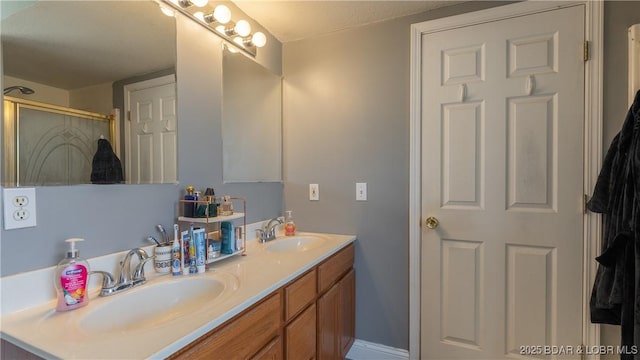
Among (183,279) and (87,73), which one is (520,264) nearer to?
(183,279)

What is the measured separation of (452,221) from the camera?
168cm

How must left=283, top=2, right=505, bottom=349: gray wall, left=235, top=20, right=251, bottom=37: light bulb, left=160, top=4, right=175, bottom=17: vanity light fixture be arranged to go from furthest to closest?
left=283, top=2, right=505, bottom=349: gray wall, left=235, top=20, right=251, bottom=37: light bulb, left=160, top=4, right=175, bottom=17: vanity light fixture

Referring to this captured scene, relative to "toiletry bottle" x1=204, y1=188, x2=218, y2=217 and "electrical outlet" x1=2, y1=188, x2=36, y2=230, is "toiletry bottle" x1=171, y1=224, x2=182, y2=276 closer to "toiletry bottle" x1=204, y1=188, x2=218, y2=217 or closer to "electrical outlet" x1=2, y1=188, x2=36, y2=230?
"toiletry bottle" x1=204, y1=188, x2=218, y2=217

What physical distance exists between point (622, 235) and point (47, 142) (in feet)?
7.20

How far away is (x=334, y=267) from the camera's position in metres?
1.59

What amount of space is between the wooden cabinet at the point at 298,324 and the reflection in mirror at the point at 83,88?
0.69 metres

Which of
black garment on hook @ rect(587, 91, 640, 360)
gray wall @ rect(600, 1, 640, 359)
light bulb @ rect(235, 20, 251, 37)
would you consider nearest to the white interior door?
light bulb @ rect(235, 20, 251, 37)

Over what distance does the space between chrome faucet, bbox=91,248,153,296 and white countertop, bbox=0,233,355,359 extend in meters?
0.03

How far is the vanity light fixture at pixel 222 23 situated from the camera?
131 centimetres

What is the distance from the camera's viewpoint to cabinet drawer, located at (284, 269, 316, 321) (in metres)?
1.15

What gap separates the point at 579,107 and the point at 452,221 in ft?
2.73

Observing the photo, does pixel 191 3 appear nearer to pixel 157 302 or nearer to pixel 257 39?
pixel 257 39

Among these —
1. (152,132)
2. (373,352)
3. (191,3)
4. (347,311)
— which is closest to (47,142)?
(152,132)

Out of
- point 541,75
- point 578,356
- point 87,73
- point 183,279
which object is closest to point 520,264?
point 578,356
